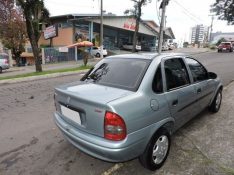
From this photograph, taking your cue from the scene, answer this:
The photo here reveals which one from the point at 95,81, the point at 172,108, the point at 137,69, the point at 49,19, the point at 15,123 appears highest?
the point at 49,19

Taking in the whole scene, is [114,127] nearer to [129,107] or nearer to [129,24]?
[129,107]

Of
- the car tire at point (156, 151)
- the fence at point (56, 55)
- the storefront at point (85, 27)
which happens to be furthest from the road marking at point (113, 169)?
the storefront at point (85, 27)

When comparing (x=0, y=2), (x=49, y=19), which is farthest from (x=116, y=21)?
(x=0, y=2)

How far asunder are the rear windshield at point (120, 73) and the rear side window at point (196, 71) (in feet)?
3.96

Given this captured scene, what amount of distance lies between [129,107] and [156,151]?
0.88m

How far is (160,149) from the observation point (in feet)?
10.1

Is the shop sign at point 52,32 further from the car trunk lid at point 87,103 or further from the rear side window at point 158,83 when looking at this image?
the rear side window at point 158,83

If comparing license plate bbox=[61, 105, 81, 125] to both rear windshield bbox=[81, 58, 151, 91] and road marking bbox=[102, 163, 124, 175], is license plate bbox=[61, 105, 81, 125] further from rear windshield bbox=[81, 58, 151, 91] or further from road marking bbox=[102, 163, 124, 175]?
road marking bbox=[102, 163, 124, 175]

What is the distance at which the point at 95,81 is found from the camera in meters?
3.45

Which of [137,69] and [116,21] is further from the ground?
[116,21]

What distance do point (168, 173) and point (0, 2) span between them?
29938 millimetres

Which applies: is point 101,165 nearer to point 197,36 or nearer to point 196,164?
point 196,164

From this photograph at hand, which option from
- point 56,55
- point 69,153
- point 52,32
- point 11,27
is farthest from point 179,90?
point 11,27

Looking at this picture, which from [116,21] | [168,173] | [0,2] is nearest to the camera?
[168,173]
